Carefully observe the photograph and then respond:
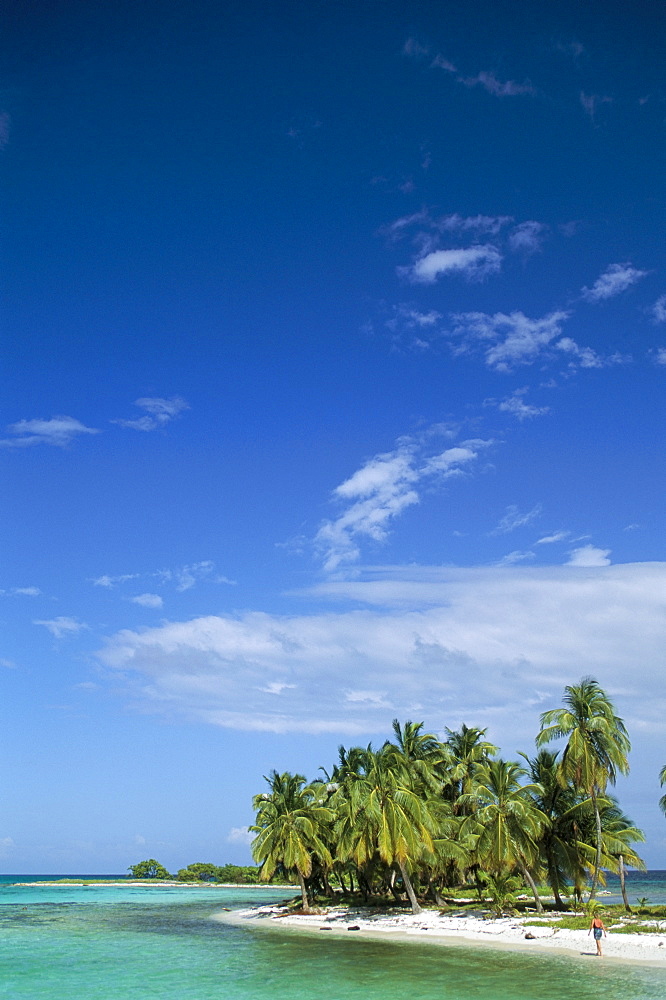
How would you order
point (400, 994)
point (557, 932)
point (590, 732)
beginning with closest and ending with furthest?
point (400, 994) < point (557, 932) < point (590, 732)

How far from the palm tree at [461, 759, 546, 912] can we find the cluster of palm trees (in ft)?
0.18

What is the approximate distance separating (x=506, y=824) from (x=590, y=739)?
6.27 m

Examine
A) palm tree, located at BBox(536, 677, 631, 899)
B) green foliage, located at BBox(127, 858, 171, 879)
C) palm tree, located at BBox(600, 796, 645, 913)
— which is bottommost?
green foliage, located at BBox(127, 858, 171, 879)

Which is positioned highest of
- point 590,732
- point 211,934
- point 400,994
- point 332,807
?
point 590,732

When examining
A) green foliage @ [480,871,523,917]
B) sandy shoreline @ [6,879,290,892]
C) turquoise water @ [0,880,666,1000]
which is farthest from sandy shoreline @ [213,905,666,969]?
sandy shoreline @ [6,879,290,892]

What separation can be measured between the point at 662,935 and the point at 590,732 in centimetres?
976

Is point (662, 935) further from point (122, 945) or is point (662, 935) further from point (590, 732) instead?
point (122, 945)

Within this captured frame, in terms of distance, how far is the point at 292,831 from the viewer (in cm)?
4684

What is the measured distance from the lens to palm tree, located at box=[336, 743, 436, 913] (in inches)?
1558

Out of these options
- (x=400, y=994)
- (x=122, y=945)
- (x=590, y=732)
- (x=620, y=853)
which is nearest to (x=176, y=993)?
(x=400, y=994)

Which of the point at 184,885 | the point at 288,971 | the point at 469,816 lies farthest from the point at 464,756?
the point at 184,885

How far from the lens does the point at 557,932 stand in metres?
33.9

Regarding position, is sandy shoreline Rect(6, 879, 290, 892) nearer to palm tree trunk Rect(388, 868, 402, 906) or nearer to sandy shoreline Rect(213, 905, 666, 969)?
palm tree trunk Rect(388, 868, 402, 906)

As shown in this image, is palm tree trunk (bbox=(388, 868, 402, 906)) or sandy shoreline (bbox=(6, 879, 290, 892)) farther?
sandy shoreline (bbox=(6, 879, 290, 892))
